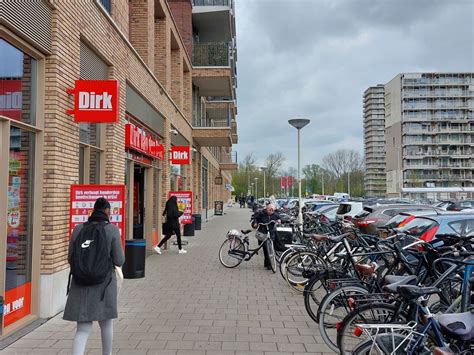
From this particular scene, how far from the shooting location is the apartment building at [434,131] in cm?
10250

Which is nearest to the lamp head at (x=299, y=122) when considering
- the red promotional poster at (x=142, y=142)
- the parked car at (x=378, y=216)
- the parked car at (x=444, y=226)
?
the parked car at (x=378, y=216)

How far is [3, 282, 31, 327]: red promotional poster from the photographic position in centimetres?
533

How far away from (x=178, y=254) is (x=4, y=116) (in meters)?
8.00

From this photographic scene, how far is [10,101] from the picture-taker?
18.2 feet

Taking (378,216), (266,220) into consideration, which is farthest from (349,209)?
(266,220)

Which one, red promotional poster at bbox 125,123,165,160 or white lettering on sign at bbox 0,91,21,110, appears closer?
white lettering on sign at bbox 0,91,21,110

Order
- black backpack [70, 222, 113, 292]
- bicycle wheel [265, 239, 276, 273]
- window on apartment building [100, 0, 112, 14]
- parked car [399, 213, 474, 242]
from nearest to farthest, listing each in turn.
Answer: black backpack [70, 222, 113, 292]
parked car [399, 213, 474, 242]
window on apartment building [100, 0, 112, 14]
bicycle wheel [265, 239, 276, 273]

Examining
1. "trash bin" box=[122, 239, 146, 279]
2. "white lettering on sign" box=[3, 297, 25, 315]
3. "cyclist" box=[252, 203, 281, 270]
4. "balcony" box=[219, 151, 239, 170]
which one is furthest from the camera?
"balcony" box=[219, 151, 239, 170]

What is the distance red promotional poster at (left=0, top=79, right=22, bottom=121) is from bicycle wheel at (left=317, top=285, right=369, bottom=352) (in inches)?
171

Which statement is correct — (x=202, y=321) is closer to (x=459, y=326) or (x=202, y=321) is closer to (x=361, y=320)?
(x=361, y=320)

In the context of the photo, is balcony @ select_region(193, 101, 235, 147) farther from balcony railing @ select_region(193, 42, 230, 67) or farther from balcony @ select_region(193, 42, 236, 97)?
balcony railing @ select_region(193, 42, 230, 67)

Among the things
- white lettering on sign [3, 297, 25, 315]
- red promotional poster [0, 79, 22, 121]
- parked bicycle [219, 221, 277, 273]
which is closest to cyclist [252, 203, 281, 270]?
parked bicycle [219, 221, 277, 273]

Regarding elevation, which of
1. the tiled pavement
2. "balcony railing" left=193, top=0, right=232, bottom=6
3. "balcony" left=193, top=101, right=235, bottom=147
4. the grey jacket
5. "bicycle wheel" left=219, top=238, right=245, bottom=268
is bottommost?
the tiled pavement

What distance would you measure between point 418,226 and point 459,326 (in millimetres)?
6099
